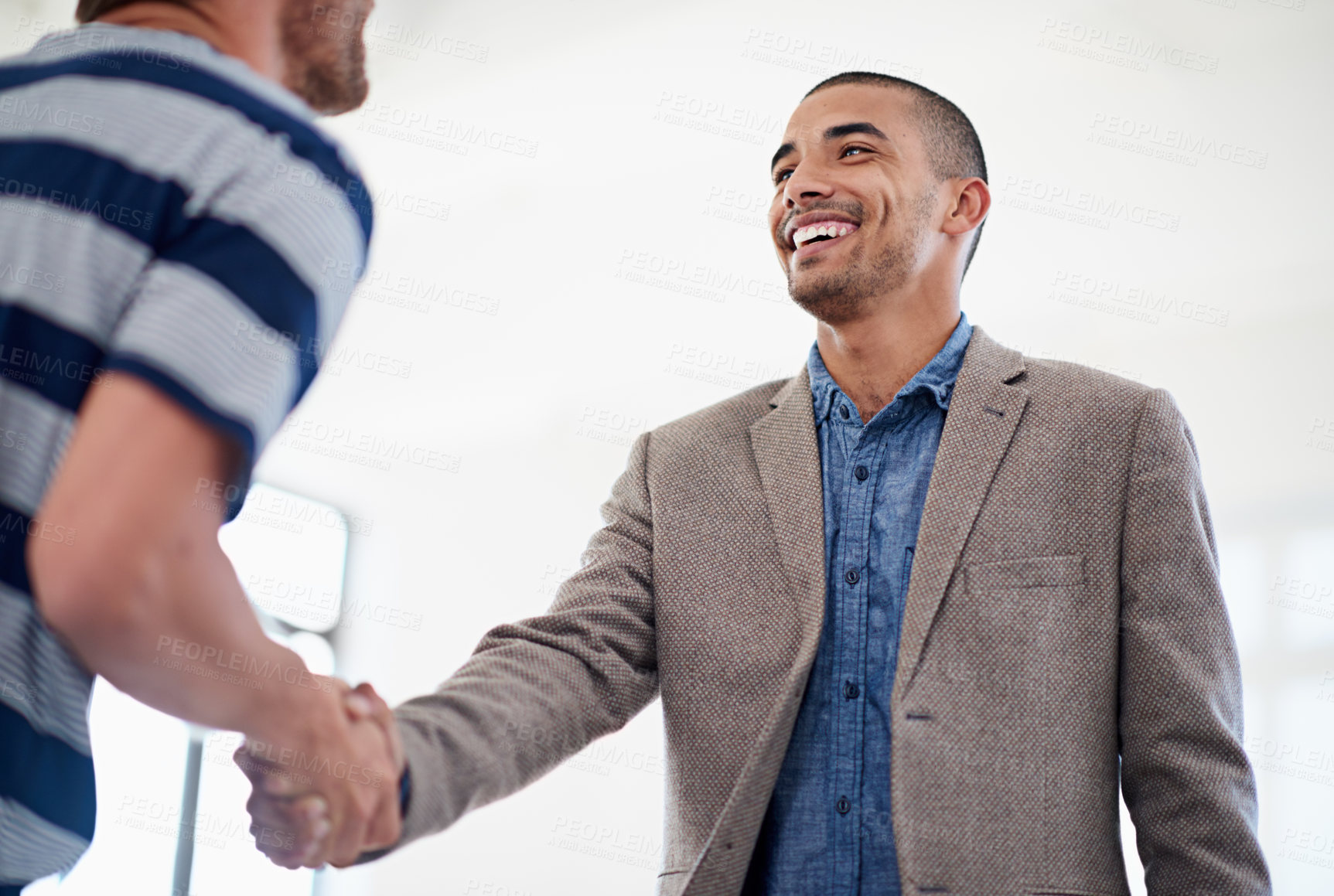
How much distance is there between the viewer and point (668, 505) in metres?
2.05

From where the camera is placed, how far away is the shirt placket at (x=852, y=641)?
1710mm

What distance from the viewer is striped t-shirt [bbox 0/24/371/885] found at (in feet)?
2.72

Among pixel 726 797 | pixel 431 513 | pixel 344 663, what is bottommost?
pixel 726 797

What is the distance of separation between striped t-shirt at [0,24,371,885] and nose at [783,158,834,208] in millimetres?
1463

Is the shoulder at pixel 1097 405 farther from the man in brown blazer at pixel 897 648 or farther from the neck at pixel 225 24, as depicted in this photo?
the neck at pixel 225 24

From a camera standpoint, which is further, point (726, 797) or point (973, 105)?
point (973, 105)

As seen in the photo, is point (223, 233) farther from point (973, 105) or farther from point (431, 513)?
point (431, 513)

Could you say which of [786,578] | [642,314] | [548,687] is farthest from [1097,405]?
[642,314]

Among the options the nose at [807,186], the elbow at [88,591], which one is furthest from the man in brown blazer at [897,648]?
the elbow at [88,591]

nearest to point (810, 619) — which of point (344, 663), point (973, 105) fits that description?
point (973, 105)

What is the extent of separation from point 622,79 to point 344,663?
4.10 meters

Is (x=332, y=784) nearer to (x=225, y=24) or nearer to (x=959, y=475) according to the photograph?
(x=225, y=24)

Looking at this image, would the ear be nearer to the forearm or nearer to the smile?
the smile

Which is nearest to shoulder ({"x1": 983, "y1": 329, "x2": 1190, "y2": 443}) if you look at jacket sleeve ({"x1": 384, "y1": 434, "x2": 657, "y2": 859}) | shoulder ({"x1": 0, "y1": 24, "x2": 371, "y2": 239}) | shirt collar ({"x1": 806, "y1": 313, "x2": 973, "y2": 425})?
shirt collar ({"x1": 806, "y1": 313, "x2": 973, "y2": 425})
